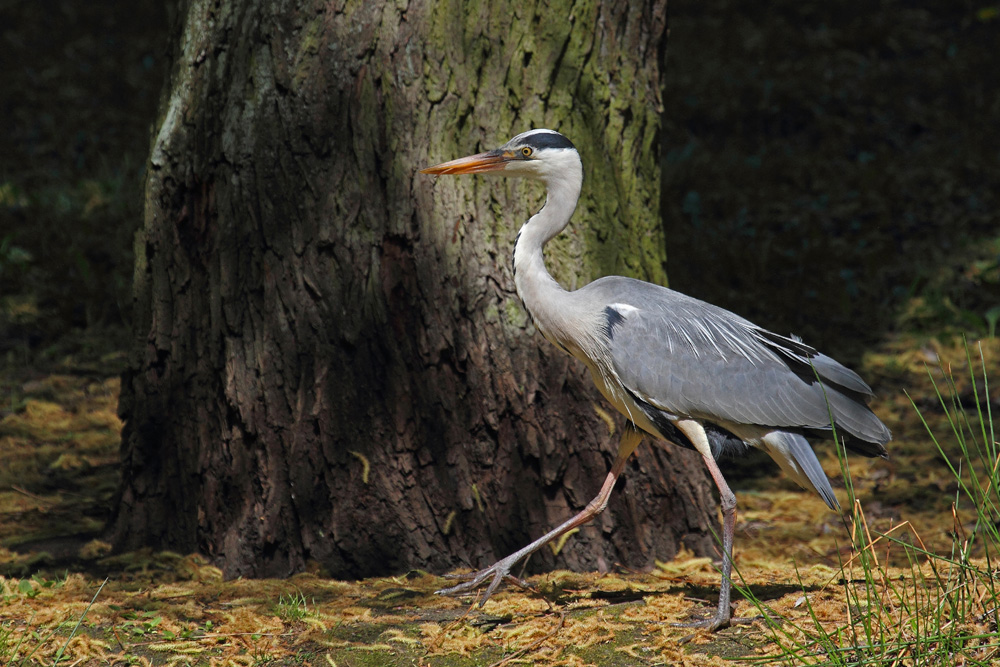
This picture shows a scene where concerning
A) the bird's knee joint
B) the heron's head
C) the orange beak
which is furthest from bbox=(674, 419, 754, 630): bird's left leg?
the orange beak

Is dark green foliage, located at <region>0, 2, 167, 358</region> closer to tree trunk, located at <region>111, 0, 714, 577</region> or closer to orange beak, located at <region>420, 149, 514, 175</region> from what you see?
tree trunk, located at <region>111, 0, 714, 577</region>

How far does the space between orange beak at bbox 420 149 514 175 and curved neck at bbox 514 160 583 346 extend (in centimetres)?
21

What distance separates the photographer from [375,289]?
413 centimetres

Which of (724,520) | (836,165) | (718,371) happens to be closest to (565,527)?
(724,520)

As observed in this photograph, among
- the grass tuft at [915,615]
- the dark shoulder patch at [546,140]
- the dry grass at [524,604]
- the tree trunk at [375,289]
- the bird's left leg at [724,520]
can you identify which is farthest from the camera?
the tree trunk at [375,289]

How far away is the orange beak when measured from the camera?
3910 mm

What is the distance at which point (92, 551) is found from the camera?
14.7 ft

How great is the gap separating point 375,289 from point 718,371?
1.49 meters

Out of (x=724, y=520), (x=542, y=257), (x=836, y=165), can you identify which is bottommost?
(x=724, y=520)

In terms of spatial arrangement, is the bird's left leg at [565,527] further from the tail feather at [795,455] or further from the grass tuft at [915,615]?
the grass tuft at [915,615]

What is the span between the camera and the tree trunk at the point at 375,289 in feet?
13.5

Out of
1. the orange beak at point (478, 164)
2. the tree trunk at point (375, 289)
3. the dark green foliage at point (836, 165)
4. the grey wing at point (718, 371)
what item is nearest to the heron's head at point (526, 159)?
the orange beak at point (478, 164)

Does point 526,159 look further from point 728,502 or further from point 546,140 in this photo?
point 728,502

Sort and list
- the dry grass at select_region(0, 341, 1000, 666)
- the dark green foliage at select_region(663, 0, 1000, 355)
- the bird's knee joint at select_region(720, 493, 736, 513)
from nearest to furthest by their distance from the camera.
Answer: the dry grass at select_region(0, 341, 1000, 666), the bird's knee joint at select_region(720, 493, 736, 513), the dark green foliage at select_region(663, 0, 1000, 355)
